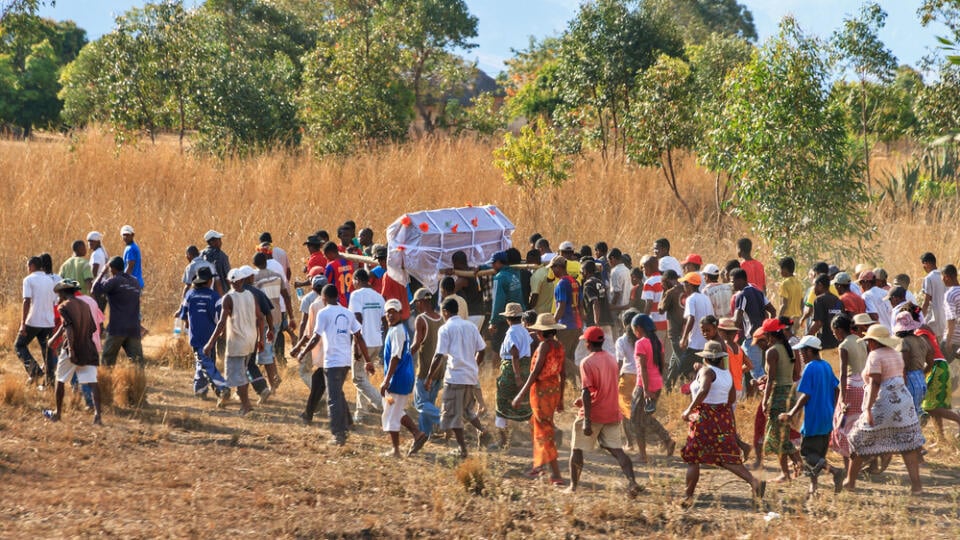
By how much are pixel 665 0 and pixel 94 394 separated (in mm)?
17540

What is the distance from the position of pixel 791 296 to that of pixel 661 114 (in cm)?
1062

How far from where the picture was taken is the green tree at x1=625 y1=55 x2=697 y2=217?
837 inches

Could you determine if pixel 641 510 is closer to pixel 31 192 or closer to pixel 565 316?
pixel 565 316

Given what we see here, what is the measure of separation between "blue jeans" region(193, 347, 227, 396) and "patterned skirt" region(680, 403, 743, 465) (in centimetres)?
518

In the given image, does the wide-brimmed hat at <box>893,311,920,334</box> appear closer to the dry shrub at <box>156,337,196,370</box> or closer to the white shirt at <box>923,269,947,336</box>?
the white shirt at <box>923,269,947,336</box>

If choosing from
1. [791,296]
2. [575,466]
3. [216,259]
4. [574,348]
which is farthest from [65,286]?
[791,296]

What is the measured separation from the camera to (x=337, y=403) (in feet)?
32.6

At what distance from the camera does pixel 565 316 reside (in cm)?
1141

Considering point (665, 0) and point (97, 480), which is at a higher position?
point (665, 0)

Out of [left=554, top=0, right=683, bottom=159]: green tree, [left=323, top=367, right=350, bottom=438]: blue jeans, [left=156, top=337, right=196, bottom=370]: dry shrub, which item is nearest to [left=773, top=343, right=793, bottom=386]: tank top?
[left=323, top=367, right=350, bottom=438]: blue jeans

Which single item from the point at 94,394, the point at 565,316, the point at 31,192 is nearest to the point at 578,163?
the point at 31,192

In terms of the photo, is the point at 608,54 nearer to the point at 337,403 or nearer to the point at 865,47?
the point at 865,47

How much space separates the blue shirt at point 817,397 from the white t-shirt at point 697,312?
2.03 metres

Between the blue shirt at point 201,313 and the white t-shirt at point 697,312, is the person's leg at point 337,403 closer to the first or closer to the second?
the blue shirt at point 201,313
